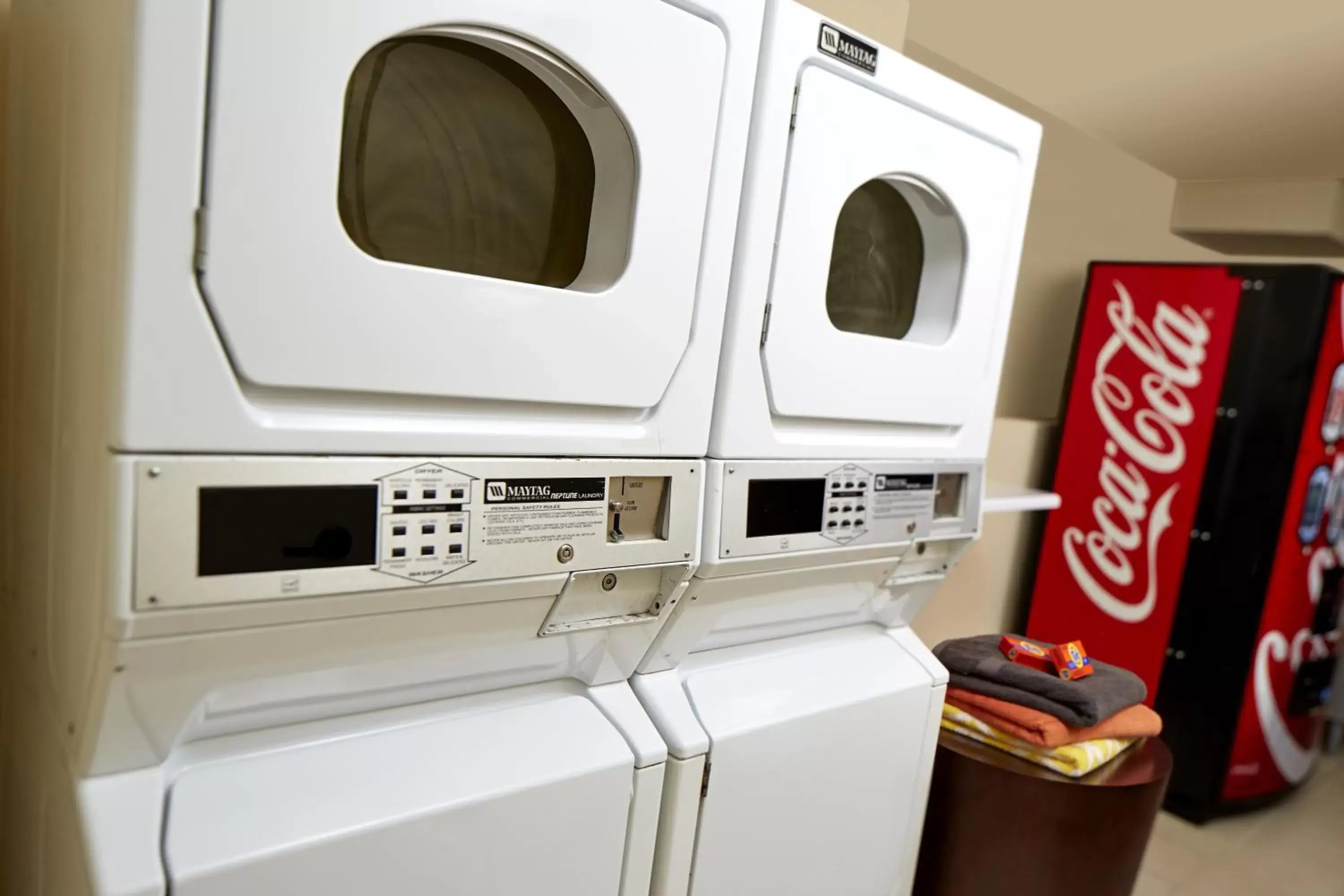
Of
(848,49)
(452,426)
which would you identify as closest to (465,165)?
(452,426)

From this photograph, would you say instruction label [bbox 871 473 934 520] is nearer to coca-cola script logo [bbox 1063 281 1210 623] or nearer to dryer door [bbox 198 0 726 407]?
dryer door [bbox 198 0 726 407]

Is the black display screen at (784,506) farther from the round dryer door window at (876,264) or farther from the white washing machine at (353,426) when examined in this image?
the round dryer door window at (876,264)

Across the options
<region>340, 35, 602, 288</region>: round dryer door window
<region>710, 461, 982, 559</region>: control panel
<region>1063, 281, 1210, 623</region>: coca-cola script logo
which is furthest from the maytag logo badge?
<region>1063, 281, 1210, 623</region>: coca-cola script logo

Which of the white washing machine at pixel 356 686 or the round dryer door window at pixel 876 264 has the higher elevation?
the round dryer door window at pixel 876 264

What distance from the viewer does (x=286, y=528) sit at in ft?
2.66

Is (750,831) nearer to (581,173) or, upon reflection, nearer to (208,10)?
(581,173)

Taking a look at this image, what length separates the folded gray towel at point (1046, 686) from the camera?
5.42 feet

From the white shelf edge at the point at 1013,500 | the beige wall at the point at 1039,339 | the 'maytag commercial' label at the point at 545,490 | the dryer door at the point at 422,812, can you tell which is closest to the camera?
the dryer door at the point at 422,812

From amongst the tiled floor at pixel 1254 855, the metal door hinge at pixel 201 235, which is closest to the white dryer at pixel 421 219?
the metal door hinge at pixel 201 235

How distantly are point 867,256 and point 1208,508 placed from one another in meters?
1.88

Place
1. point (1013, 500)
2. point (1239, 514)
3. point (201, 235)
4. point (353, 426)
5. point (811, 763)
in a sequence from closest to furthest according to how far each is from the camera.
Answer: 1. point (201, 235)
2. point (353, 426)
3. point (811, 763)
4. point (1013, 500)
5. point (1239, 514)

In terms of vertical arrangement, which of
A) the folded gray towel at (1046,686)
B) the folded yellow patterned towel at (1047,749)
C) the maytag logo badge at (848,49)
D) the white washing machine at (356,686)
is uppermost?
→ the maytag logo badge at (848,49)

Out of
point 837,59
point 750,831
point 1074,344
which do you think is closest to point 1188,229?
point 1074,344

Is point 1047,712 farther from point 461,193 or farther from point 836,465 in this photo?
point 461,193
